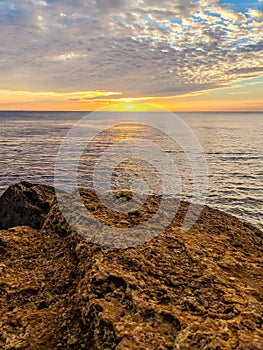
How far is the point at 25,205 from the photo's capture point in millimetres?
12883

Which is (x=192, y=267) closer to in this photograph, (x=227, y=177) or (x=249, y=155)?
(x=227, y=177)

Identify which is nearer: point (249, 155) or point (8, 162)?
point (8, 162)

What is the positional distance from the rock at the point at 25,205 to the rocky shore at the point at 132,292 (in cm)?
622

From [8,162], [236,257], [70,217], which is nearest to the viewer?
[236,257]

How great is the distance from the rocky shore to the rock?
20.4 ft

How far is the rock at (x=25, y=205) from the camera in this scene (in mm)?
12320

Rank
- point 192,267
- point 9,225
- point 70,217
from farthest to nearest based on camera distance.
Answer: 1. point 9,225
2. point 70,217
3. point 192,267

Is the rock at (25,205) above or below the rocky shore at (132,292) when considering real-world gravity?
below

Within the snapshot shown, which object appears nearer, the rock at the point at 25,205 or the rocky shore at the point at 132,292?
the rocky shore at the point at 132,292

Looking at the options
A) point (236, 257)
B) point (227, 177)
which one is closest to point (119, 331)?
point (236, 257)

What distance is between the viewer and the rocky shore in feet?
11.7

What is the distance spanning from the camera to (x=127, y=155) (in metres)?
48.1

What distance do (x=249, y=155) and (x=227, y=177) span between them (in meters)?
17.0

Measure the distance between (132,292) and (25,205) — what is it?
32.2ft
